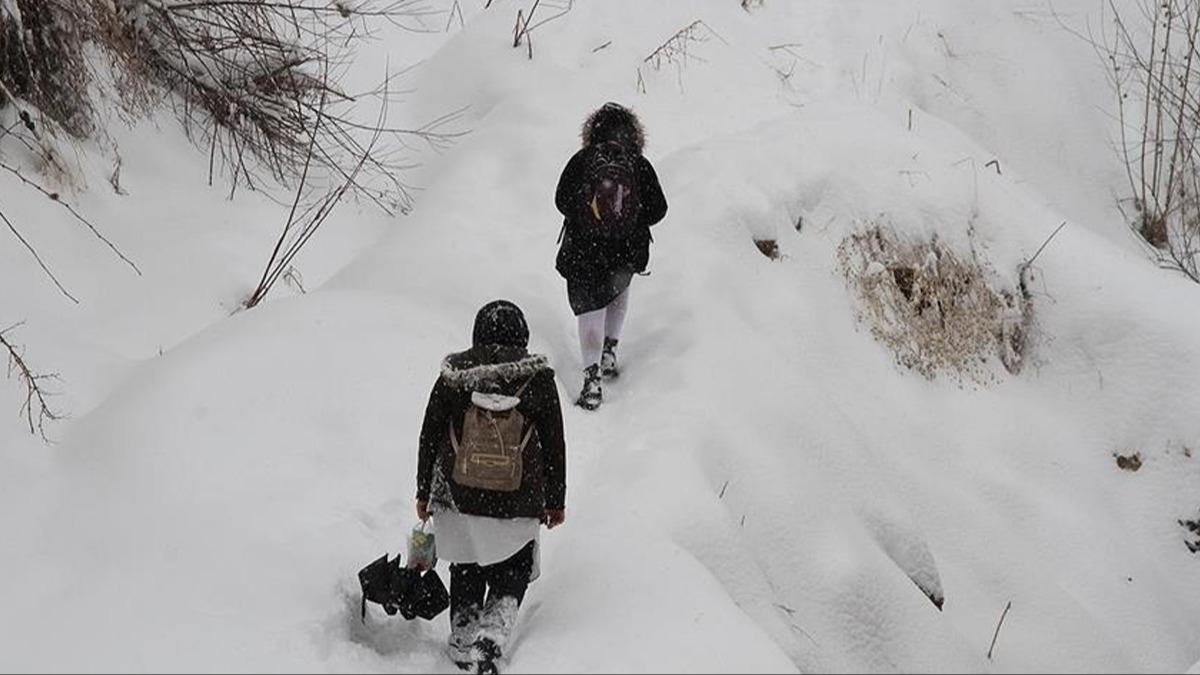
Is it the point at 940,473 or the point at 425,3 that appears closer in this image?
the point at 940,473

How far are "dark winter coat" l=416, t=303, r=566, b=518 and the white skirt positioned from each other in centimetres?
3

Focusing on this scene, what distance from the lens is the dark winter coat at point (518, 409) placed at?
330 centimetres

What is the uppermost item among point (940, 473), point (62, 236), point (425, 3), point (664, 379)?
point (425, 3)

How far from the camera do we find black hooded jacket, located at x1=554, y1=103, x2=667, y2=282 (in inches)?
200

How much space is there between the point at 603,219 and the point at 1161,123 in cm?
708

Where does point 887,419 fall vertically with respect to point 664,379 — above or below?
A: below

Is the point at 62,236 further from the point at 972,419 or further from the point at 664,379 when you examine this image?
the point at 972,419

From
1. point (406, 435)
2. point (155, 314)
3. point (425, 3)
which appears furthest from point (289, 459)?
point (425, 3)

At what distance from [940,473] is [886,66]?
16.2 ft

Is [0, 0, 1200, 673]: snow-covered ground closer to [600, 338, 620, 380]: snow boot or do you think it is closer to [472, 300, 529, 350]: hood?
[600, 338, 620, 380]: snow boot

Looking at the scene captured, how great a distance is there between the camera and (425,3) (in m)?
10.3

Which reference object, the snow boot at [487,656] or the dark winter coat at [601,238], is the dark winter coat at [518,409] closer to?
the snow boot at [487,656]

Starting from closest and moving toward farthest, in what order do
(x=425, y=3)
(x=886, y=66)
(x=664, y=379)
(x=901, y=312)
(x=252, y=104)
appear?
(x=664, y=379), (x=901, y=312), (x=252, y=104), (x=886, y=66), (x=425, y=3)

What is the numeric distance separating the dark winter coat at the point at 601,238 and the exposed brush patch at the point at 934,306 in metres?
2.00
